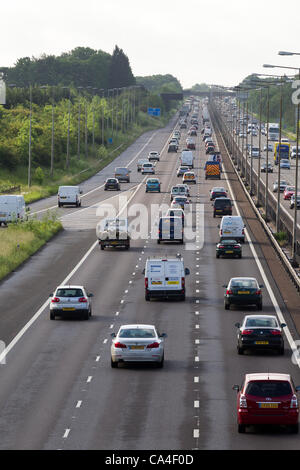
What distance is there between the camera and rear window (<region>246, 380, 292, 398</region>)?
2975cm

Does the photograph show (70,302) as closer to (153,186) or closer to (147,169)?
(153,186)

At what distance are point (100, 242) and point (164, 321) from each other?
28.4 meters

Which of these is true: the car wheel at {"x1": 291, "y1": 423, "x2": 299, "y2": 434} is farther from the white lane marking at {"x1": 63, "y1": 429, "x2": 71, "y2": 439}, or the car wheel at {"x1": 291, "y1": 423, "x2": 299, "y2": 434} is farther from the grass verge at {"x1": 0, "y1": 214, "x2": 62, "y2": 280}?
the grass verge at {"x1": 0, "y1": 214, "x2": 62, "y2": 280}

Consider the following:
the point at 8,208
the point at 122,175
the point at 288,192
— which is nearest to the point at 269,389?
the point at 8,208

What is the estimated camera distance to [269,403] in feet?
97.3

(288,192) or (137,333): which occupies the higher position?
(137,333)

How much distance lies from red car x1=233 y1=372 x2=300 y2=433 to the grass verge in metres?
37.3

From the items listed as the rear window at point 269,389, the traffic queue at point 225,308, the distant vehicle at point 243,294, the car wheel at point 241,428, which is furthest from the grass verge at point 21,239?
the rear window at point 269,389

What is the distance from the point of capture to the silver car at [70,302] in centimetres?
5141

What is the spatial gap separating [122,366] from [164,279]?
16.1 m

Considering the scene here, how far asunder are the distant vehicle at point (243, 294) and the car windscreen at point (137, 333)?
13809 mm

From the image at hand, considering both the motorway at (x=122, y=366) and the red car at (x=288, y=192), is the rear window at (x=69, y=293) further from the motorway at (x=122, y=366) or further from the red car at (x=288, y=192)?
the red car at (x=288, y=192)

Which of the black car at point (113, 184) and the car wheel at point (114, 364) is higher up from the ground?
the car wheel at point (114, 364)
